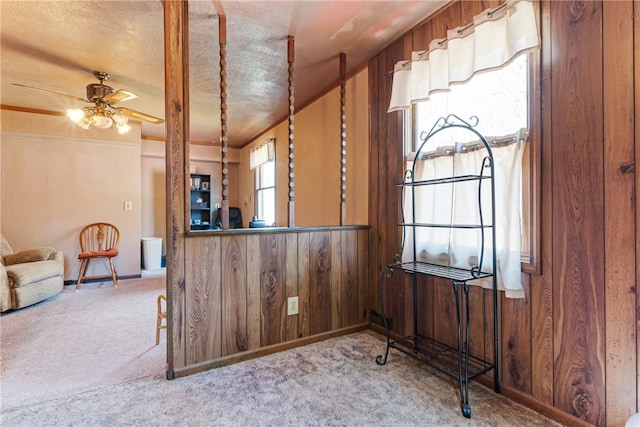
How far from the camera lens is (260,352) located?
2.14 m

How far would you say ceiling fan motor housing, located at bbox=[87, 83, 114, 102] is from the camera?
3.10 metres

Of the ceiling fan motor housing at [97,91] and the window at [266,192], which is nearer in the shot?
the ceiling fan motor housing at [97,91]

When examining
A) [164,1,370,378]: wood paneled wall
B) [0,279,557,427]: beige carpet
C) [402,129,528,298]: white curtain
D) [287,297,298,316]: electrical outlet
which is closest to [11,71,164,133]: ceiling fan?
[164,1,370,378]: wood paneled wall

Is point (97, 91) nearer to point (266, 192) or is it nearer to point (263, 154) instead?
point (263, 154)

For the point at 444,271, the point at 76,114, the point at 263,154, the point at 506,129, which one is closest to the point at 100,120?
the point at 76,114

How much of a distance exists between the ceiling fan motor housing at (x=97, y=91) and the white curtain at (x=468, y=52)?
2831 millimetres

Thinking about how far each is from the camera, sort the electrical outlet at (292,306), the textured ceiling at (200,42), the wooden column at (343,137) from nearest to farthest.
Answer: the textured ceiling at (200,42) → the electrical outlet at (292,306) → the wooden column at (343,137)

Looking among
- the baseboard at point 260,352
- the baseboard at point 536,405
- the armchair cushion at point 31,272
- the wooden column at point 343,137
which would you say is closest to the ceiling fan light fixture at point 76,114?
the armchair cushion at point 31,272

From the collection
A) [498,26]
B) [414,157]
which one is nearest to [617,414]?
[414,157]

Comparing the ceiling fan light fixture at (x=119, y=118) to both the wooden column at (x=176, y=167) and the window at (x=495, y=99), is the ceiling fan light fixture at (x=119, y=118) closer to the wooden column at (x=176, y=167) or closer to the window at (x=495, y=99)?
the wooden column at (x=176, y=167)

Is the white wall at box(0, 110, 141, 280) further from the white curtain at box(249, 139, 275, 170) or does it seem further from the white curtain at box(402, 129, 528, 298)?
the white curtain at box(402, 129, 528, 298)

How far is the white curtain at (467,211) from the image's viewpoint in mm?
1588

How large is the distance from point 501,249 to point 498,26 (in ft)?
3.71

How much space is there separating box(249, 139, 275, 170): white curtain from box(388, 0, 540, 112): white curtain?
2966 millimetres
